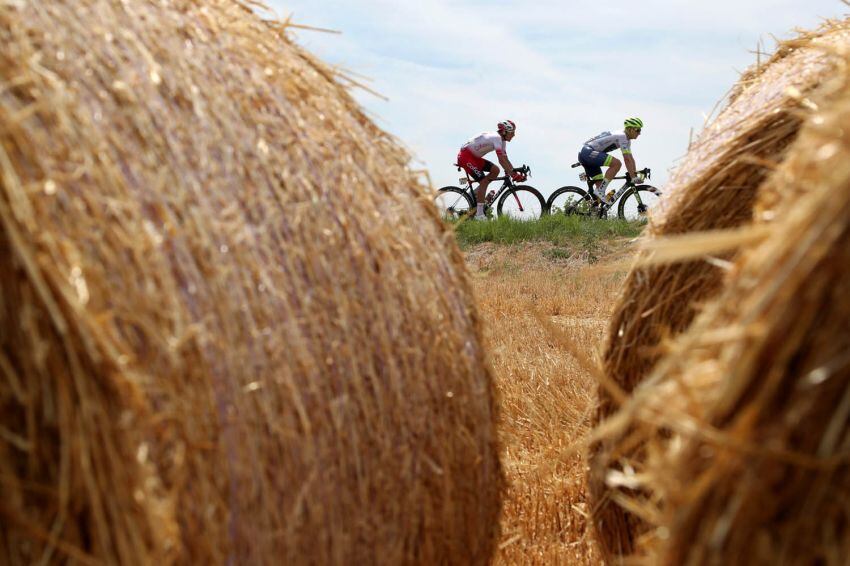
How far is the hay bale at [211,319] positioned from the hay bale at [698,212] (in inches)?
28.0

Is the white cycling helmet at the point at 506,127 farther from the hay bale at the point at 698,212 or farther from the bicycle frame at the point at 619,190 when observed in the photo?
the hay bale at the point at 698,212

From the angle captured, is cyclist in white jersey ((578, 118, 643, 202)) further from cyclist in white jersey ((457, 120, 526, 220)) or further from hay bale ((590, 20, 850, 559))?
hay bale ((590, 20, 850, 559))

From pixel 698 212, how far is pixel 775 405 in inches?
73.2

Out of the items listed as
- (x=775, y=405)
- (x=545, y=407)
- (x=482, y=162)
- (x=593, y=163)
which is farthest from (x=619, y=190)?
(x=775, y=405)

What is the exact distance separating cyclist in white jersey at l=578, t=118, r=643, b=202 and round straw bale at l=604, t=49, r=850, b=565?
1627cm

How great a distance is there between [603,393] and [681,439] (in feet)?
5.95

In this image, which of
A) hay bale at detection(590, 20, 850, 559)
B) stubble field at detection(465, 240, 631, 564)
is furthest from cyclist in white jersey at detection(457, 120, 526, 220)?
hay bale at detection(590, 20, 850, 559)

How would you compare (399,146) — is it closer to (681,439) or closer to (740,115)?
(740,115)

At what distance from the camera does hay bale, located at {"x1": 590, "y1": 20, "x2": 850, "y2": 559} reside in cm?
321

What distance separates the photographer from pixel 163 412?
1.98 meters

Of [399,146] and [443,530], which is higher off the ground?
[399,146]

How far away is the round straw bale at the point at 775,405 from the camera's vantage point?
5.13 feet

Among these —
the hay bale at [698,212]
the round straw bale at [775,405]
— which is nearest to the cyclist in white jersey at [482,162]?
the hay bale at [698,212]

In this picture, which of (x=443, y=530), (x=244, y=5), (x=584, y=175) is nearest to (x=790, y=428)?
(x=443, y=530)
